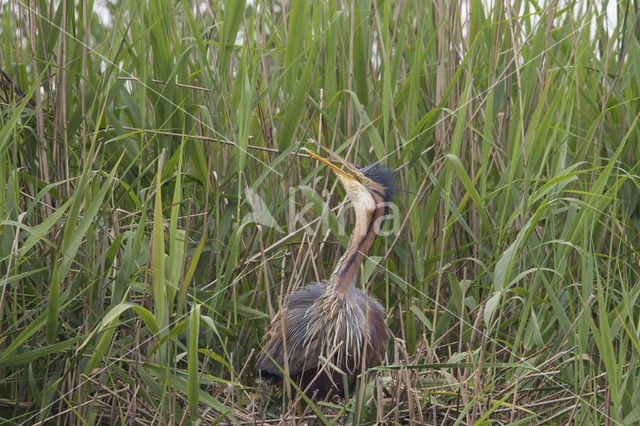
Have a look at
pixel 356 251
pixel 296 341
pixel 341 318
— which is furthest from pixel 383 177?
pixel 296 341

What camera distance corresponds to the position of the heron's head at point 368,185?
2.83m

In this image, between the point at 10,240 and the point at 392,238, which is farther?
the point at 392,238

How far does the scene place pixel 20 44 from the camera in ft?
9.73

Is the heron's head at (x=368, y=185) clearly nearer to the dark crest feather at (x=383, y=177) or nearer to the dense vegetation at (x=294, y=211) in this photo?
the dark crest feather at (x=383, y=177)

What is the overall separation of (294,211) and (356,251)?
1.14 ft

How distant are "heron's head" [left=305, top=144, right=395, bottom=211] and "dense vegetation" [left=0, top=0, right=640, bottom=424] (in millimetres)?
102

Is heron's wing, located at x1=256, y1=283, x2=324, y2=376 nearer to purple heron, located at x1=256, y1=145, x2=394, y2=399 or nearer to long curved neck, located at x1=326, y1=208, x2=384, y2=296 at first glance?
purple heron, located at x1=256, y1=145, x2=394, y2=399

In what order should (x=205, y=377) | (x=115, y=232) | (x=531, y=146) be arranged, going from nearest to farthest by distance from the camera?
(x=205, y=377), (x=115, y=232), (x=531, y=146)

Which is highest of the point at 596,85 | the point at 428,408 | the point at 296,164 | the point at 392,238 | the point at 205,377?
the point at 596,85

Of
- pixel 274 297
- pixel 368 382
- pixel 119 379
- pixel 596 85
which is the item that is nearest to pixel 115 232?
pixel 119 379

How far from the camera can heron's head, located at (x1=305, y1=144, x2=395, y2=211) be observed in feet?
9.29

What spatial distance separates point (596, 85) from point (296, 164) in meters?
1.33

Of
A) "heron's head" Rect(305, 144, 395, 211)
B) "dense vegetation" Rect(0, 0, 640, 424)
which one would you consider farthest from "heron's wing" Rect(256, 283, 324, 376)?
"heron's head" Rect(305, 144, 395, 211)

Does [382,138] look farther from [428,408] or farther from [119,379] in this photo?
[119,379]
